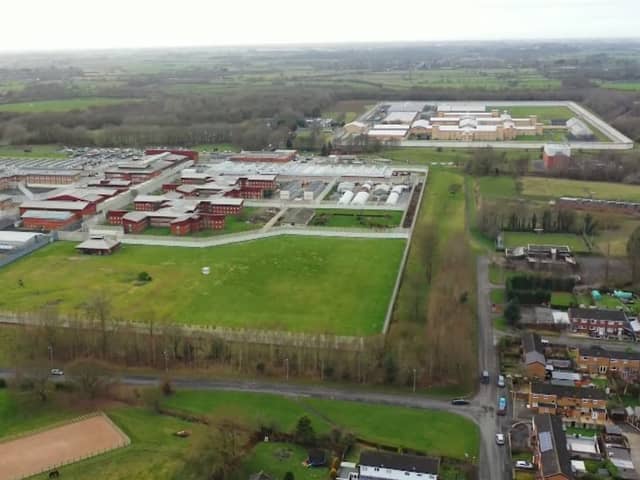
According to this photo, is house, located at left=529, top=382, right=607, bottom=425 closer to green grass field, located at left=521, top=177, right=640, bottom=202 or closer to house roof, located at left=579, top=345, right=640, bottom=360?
house roof, located at left=579, top=345, right=640, bottom=360

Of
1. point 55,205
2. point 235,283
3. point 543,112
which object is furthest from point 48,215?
point 543,112

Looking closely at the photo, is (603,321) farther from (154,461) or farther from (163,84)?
(163,84)

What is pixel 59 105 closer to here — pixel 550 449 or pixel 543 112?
pixel 543 112

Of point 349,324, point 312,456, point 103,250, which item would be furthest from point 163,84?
point 312,456

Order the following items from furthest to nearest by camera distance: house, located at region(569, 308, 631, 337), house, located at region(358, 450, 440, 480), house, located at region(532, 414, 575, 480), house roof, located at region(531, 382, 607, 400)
Result: house, located at region(569, 308, 631, 337)
house roof, located at region(531, 382, 607, 400)
house, located at region(358, 450, 440, 480)
house, located at region(532, 414, 575, 480)

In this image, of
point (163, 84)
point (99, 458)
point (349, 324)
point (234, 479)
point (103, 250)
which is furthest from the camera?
point (163, 84)

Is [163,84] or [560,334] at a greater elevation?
[163,84]

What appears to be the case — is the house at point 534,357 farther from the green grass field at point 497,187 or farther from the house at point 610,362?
the green grass field at point 497,187

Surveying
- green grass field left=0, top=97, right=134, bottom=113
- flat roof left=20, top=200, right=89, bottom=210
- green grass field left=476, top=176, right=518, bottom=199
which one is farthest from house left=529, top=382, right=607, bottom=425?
green grass field left=0, top=97, right=134, bottom=113
